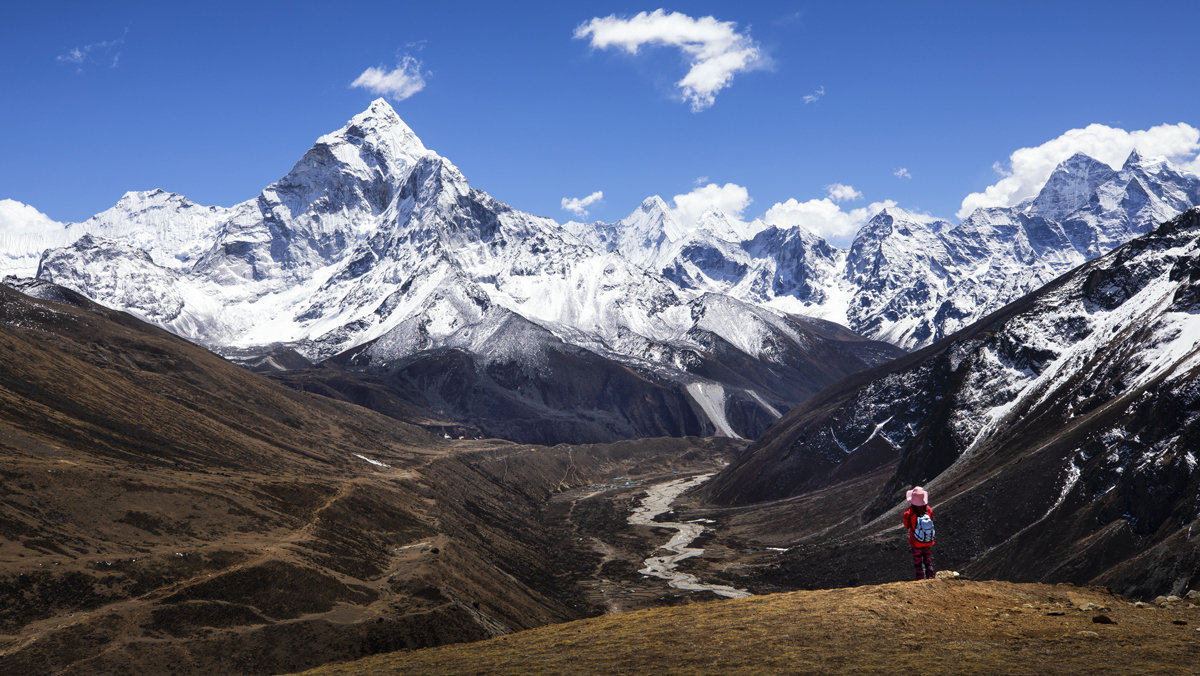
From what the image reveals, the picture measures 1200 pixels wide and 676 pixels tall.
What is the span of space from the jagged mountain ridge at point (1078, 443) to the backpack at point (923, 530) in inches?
1589

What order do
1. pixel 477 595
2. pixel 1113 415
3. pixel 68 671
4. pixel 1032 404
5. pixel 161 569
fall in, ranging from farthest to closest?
pixel 1032 404 < pixel 1113 415 < pixel 477 595 < pixel 161 569 < pixel 68 671

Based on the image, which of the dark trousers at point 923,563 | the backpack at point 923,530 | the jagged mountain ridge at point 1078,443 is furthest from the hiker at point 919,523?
the jagged mountain ridge at point 1078,443

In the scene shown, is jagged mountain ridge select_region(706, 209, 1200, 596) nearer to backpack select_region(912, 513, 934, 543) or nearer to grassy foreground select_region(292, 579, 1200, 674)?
grassy foreground select_region(292, 579, 1200, 674)

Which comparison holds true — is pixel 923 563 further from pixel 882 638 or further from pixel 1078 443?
pixel 1078 443

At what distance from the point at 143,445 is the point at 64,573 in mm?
55590

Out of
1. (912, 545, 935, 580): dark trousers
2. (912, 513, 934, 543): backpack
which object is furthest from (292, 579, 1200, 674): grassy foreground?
(912, 513, 934, 543): backpack

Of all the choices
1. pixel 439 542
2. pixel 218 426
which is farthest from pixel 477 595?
pixel 218 426

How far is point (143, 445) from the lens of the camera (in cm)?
13200

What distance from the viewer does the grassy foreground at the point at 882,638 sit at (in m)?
36.5

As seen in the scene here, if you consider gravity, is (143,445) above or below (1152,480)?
above

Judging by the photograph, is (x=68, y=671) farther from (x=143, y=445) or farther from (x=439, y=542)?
(x=143, y=445)

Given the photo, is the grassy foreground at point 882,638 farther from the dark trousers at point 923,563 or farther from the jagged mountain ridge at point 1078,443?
the jagged mountain ridge at point 1078,443

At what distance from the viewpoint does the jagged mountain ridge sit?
95.2m

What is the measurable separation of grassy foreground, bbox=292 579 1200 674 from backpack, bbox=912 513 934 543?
12.2 feet
